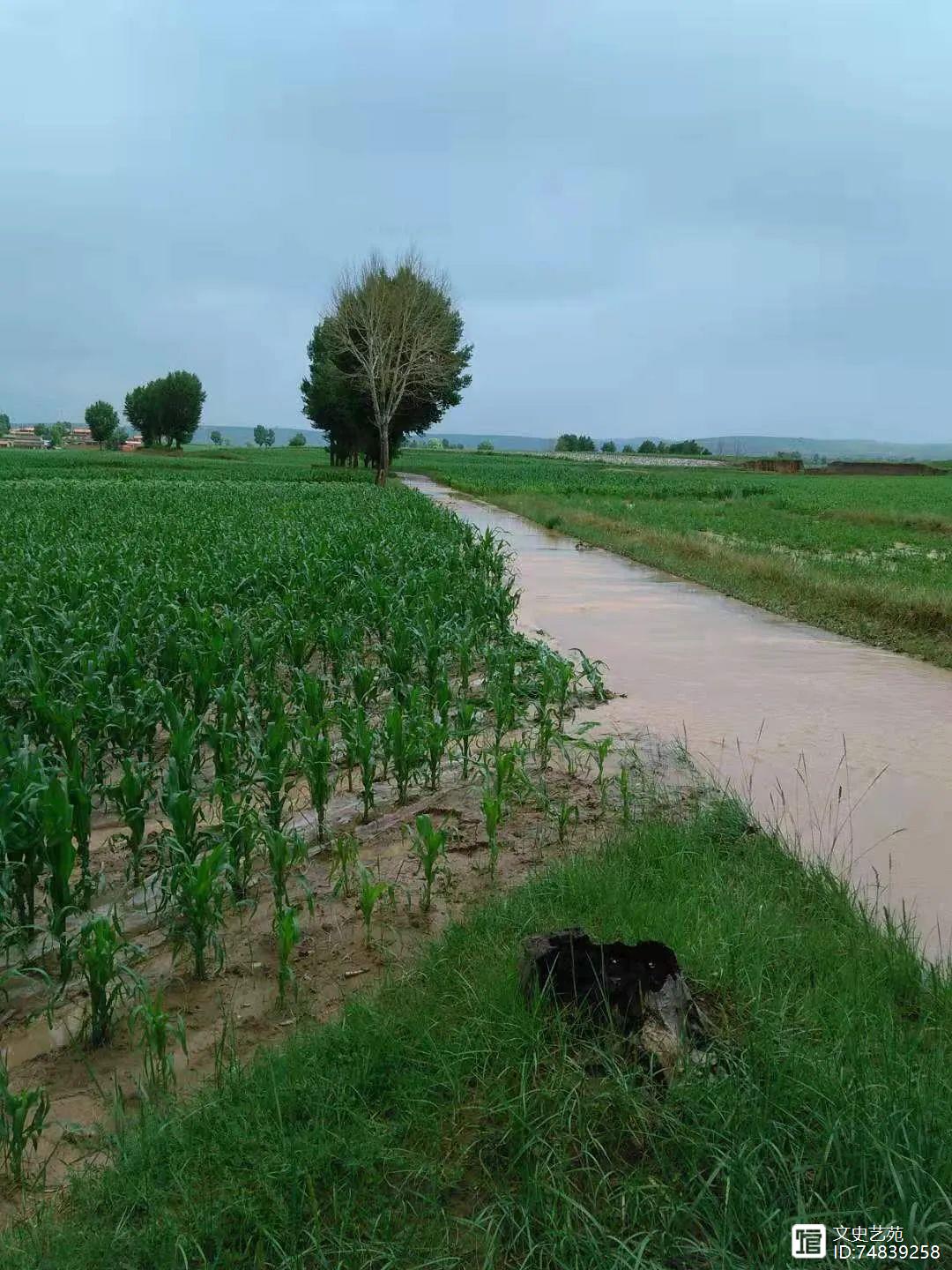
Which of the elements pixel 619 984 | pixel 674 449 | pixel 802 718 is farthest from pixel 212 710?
pixel 674 449

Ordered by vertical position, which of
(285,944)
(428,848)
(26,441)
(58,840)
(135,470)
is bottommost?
(285,944)

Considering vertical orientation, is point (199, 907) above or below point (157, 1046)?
above

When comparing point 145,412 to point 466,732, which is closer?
point 466,732

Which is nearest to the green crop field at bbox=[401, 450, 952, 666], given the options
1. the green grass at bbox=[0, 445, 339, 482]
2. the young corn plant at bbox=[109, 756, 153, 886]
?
the young corn plant at bbox=[109, 756, 153, 886]

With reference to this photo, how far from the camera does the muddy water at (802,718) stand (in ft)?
16.8

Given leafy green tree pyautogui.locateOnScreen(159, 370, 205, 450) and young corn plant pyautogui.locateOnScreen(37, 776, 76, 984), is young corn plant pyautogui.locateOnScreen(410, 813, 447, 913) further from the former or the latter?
leafy green tree pyautogui.locateOnScreen(159, 370, 205, 450)

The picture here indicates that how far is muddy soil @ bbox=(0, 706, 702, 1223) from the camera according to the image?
3043 mm

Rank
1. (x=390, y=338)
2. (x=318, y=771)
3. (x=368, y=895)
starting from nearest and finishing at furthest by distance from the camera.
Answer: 1. (x=368, y=895)
2. (x=318, y=771)
3. (x=390, y=338)

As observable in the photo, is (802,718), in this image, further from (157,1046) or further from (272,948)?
(157,1046)

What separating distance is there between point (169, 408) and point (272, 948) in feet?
346

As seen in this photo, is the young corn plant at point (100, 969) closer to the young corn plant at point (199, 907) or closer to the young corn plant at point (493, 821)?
the young corn plant at point (199, 907)

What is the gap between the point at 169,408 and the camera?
100812 mm

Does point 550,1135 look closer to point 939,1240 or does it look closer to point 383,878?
point 939,1240

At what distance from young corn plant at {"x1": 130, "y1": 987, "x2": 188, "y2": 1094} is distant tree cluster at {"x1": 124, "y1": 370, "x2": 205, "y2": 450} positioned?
343 ft
